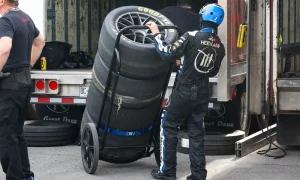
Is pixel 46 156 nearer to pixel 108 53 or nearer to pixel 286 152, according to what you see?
pixel 108 53

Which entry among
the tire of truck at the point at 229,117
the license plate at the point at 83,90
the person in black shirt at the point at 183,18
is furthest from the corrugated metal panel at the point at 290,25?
the license plate at the point at 83,90

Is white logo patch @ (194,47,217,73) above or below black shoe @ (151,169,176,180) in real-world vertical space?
above

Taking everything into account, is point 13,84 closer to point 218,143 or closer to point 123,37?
point 123,37

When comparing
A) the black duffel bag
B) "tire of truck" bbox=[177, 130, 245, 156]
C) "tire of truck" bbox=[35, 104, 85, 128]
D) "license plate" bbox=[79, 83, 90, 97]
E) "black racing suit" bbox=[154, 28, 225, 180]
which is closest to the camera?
"black racing suit" bbox=[154, 28, 225, 180]

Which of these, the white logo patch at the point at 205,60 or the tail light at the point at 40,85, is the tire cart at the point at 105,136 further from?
the tail light at the point at 40,85

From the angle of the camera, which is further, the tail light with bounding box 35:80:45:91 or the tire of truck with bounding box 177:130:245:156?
the tail light with bounding box 35:80:45:91

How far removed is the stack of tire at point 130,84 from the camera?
7082 mm

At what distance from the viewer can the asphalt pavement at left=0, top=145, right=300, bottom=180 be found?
7.52m

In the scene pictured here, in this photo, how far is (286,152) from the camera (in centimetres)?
884

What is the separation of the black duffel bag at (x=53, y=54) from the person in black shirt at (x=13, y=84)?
2.63m

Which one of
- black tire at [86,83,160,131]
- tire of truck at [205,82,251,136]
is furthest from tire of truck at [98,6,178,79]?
tire of truck at [205,82,251,136]

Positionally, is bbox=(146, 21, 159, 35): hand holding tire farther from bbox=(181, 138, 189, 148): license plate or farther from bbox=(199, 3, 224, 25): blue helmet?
bbox=(181, 138, 189, 148): license plate

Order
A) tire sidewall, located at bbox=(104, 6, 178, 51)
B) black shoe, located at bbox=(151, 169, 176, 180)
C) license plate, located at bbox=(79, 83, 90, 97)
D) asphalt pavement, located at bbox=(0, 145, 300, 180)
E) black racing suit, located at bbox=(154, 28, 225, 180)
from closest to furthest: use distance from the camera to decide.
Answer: black racing suit, located at bbox=(154, 28, 225, 180)
tire sidewall, located at bbox=(104, 6, 178, 51)
black shoe, located at bbox=(151, 169, 176, 180)
asphalt pavement, located at bbox=(0, 145, 300, 180)
license plate, located at bbox=(79, 83, 90, 97)

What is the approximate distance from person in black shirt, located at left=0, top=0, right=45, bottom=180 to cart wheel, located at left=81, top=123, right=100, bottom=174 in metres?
0.93
